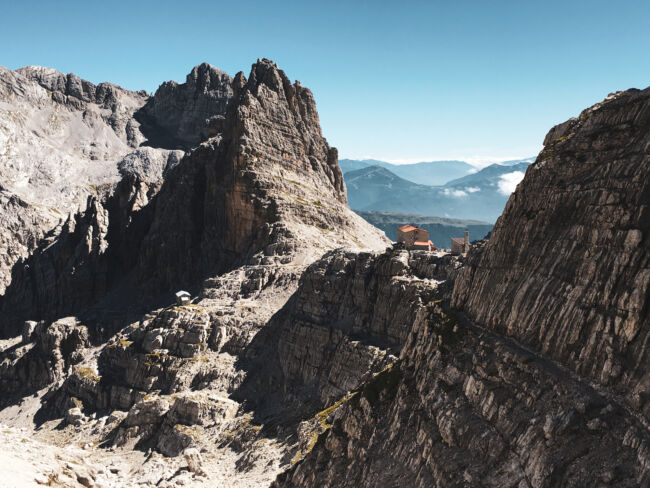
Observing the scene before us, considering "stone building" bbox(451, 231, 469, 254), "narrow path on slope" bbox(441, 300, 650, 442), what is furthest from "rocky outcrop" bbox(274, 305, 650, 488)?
"stone building" bbox(451, 231, 469, 254)

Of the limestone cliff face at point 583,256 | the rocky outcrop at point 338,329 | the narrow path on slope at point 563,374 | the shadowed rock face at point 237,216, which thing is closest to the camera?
the narrow path on slope at point 563,374

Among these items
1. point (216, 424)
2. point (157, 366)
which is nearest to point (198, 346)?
point (157, 366)

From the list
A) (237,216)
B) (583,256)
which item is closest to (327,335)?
(583,256)

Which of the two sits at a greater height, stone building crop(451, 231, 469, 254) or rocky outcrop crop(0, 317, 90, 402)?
stone building crop(451, 231, 469, 254)

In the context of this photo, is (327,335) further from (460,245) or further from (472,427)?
(472,427)

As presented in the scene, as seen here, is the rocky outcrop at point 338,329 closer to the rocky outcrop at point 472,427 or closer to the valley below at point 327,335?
the valley below at point 327,335

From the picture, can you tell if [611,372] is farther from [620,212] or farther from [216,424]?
[216,424]

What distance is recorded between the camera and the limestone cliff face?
33.5 metres

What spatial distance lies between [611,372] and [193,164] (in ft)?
551

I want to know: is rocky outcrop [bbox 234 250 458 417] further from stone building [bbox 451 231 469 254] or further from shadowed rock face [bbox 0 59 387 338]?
shadowed rock face [bbox 0 59 387 338]

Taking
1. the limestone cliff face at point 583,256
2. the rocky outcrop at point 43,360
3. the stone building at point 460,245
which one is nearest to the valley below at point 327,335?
the limestone cliff face at point 583,256

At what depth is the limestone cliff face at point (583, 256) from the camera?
3353 cm

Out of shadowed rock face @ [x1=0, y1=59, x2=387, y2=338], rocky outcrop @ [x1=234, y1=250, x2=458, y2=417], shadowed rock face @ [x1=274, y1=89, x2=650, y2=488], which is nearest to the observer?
shadowed rock face @ [x1=274, y1=89, x2=650, y2=488]

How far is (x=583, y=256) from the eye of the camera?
38.2 m
